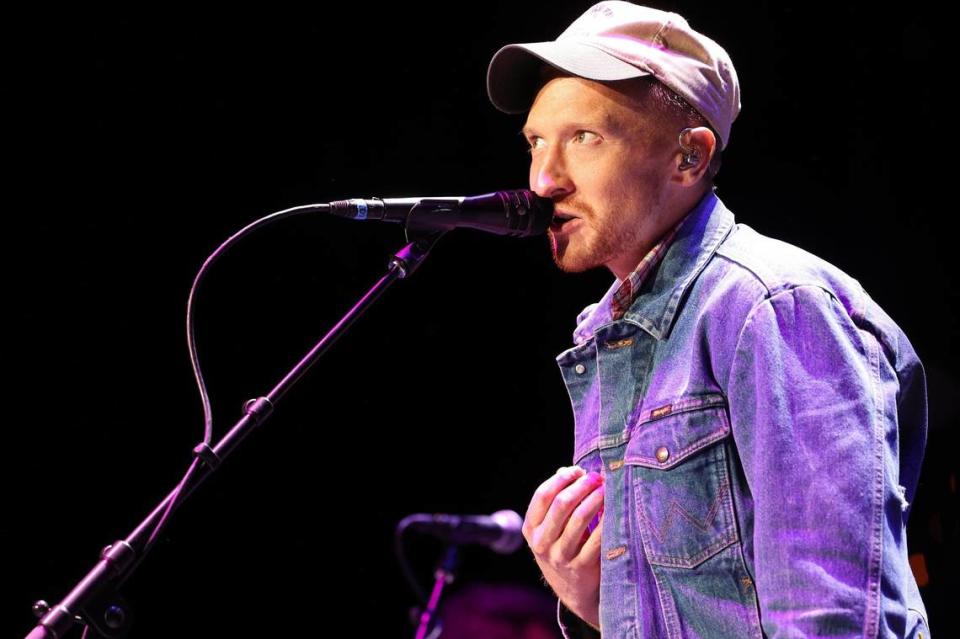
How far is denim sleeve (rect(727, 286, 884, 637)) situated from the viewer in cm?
131

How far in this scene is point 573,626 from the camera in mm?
2020

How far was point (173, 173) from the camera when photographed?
3623 mm

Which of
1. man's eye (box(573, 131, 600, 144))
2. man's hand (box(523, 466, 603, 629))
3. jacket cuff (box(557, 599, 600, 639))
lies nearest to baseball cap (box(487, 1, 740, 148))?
man's eye (box(573, 131, 600, 144))

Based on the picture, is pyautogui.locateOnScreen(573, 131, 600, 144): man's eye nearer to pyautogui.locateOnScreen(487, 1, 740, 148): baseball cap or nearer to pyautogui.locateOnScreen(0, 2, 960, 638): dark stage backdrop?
pyautogui.locateOnScreen(487, 1, 740, 148): baseball cap

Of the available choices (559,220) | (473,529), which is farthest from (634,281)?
(473,529)

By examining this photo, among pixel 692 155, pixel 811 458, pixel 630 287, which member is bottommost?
pixel 811 458

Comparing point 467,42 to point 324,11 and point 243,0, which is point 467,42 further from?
point 243,0

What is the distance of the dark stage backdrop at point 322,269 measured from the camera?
3.39 m

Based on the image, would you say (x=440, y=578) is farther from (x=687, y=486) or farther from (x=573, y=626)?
(x=687, y=486)

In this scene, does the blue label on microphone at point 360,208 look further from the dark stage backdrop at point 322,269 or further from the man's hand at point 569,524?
the dark stage backdrop at point 322,269

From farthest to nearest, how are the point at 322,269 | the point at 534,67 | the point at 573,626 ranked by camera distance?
the point at 322,269
the point at 534,67
the point at 573,626

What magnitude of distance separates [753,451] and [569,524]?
1.43 feet

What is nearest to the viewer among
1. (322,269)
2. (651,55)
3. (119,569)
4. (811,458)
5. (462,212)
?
(811,458)

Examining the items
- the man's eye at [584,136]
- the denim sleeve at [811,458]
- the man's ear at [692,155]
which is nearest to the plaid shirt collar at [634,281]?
the man's ear at [692,155]
